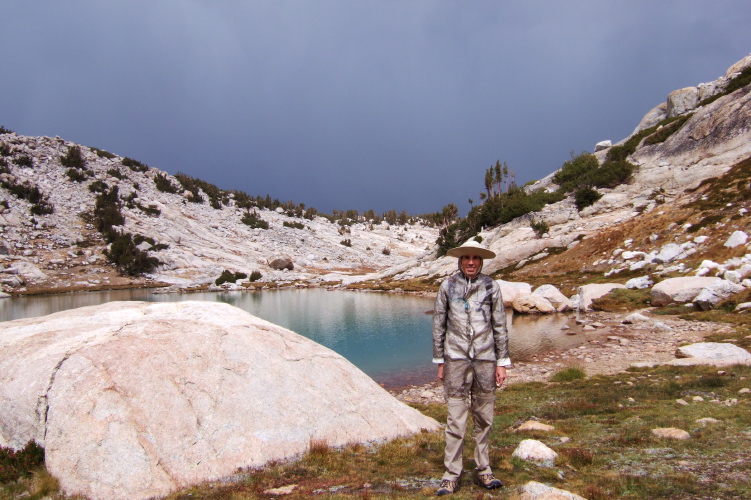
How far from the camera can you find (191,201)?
128 metres

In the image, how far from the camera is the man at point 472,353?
22.5ft

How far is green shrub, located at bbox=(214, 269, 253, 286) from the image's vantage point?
83688 mm

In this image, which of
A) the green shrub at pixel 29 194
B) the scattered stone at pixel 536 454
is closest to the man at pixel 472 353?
the scattered stone at pixel 536 454

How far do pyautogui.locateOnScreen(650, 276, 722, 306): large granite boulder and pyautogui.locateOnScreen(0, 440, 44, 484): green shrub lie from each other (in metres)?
37.5

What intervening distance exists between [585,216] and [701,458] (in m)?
67.3

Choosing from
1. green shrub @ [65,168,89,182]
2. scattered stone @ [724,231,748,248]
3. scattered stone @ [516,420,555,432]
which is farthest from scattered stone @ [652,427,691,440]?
green shrub @ [65,168,89,182]

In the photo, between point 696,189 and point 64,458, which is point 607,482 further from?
point 696,189

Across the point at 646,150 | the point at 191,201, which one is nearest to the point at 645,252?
the point at 646,150

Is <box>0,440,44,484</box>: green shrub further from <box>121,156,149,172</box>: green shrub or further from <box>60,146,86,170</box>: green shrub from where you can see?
<box>121,156,149,172</box>: green shrub

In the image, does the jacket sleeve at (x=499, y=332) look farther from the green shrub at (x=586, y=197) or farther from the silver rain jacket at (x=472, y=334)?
the green shrub at (x=586, y=197)

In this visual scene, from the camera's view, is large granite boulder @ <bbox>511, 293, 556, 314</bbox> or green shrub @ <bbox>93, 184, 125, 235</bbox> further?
green shrub @ <bbox>93, 184, 125, 235</bbox>

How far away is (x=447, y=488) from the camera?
6.45 meters

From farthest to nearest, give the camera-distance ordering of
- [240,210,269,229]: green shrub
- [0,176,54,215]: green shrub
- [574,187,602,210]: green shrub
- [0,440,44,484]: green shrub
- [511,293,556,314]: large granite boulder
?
[240,210,269,229]: green shrub → [0,176,54,215]: green shrub → [574,187,602,210]: green shrub → [511,293,556,314]: large granite boulder → [0,440,44,484]: green shrub

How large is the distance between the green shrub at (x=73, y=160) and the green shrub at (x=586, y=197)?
401 feet
